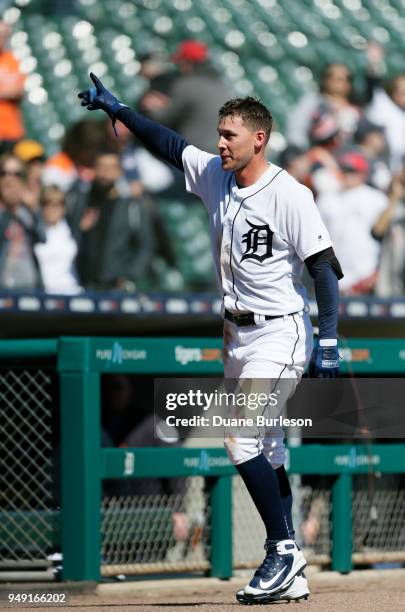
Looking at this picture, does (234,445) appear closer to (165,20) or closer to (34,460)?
(34,460)

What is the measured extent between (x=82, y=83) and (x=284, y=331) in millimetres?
4972

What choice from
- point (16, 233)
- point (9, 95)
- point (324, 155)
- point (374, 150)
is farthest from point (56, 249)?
point (374, 150)

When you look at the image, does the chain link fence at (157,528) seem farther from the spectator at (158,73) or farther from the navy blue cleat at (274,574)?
the spectator at (158,73)

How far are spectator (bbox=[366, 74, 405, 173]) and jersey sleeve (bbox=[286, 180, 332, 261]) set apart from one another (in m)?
4.59

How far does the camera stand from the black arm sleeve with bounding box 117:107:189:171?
420 centimetres

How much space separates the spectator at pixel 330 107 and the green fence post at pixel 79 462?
11.7ft

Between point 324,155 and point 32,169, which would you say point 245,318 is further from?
point 324,155

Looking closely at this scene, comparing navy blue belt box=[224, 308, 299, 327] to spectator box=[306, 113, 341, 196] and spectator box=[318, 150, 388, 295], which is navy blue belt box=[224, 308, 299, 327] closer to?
spectator box=[318, 150, 388, 295]

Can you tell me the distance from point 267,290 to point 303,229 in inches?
9.4

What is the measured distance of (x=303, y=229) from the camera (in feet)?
12.7

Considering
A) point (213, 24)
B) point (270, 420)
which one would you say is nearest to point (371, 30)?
point (213, 24)

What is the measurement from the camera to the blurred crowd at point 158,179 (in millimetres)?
7258

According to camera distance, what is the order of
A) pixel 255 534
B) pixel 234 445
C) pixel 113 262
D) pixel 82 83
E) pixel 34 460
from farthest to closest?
pixel 82 83 < pixel 113 262 < pixel 255 534 < pixel 34 460 < pixel 234 445

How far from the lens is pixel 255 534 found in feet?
18.7
